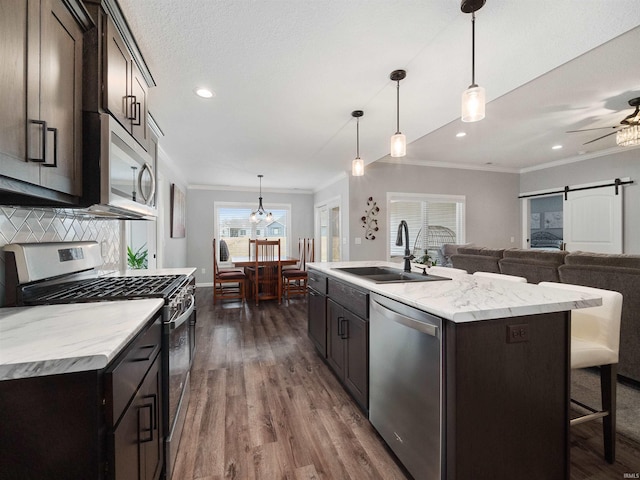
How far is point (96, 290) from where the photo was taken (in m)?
1.47

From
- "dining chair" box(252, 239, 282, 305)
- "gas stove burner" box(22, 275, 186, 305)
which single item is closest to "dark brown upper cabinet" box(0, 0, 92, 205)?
"gas stove burner" box(22, 275, 186, 305)

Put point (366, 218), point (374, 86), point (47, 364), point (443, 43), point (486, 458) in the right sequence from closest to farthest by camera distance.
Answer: point (47, 364)
point (486, 458)
point (443, 43)
point (374, 86)
point (366, 218)

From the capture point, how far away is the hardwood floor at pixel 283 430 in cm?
144

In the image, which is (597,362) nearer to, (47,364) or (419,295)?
(419,295)

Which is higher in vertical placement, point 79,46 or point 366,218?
point 79,46

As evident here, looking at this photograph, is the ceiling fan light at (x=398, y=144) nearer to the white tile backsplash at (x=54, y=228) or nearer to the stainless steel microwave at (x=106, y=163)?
the stainless steel microwave at (x=106, y=163)

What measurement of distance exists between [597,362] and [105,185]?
8.36ft

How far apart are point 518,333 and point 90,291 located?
2.03m

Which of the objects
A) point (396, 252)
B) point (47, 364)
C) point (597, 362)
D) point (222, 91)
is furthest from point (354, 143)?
point (47, 364)

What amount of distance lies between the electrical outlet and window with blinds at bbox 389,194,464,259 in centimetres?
424

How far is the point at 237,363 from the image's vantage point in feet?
8.72

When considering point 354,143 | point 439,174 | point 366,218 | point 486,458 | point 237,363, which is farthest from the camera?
point 439,174

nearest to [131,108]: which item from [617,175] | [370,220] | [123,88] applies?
[123,88]

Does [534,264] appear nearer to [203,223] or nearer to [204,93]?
[204,93]
